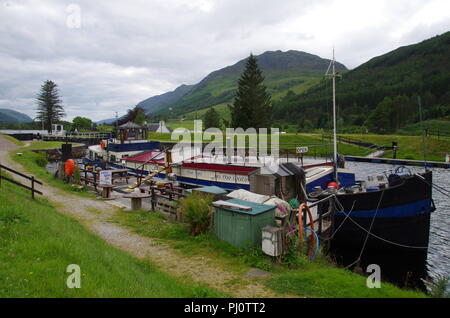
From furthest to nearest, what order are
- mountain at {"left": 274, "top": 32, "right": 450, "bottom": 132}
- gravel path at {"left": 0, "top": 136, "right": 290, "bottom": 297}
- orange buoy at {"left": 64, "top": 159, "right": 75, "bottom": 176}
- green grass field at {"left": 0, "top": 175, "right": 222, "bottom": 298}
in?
mountain at {"left": 274, "top": 32, "right": 450, "bottom": 132}
orange buoy at {"left": 64, "top": 159, "right": 75, "bottom": 176}
gravel path at {"left": 0, "top": 136, "right": 290, "bottom": 297}
green grass field at {"left": 0, "top": 175, "right": 222, "bottom": 298}

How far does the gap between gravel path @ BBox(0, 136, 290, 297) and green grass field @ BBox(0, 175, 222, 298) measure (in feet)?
1.79

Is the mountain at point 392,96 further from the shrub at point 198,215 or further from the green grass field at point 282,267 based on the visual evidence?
the green grass field at point 282,267

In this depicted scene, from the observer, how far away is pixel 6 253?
6688mm

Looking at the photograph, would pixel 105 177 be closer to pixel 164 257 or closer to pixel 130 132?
pixel 164 257

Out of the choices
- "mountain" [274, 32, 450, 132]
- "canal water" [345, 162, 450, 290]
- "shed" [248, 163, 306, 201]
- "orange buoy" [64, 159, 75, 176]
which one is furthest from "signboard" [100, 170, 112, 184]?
"mountain" [274, 32, 450, 132]

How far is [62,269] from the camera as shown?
6.19m

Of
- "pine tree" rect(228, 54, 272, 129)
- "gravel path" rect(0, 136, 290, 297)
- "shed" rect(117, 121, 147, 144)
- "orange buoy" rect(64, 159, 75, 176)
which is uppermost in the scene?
"pine tree" rect(228, 54, 272, 129)

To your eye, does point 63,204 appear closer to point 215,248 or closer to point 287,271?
point 215,248

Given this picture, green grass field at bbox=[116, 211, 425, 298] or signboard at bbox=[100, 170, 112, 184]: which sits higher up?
signboard at bbox=[100, 170, 112, 184]

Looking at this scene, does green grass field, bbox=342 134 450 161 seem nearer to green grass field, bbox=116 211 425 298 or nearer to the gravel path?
green grass field, bbox=116 211 425 298

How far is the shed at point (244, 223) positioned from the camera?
912cm

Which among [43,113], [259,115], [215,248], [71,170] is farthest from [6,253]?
[43,113]

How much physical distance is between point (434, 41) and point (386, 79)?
6236cm

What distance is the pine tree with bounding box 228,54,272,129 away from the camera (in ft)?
202
